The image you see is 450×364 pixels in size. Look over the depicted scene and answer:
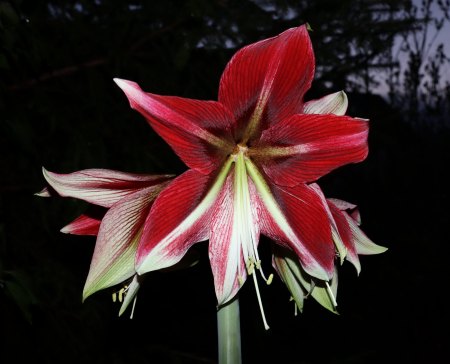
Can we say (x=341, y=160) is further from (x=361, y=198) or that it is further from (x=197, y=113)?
(x=361, y=198)

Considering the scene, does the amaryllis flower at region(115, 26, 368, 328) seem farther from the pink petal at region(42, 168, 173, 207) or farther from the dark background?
the dark background

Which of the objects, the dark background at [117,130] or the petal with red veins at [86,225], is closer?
the petal with red veins at [86,225]

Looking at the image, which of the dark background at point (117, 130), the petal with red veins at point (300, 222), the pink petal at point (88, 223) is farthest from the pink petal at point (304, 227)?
the dark background at point (117, 130)

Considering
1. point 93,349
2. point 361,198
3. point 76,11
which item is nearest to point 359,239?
point 93,349

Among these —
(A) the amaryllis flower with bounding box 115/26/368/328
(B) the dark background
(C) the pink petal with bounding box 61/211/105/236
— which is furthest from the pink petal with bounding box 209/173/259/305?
(B) the dark background

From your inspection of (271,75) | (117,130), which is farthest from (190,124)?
(117,130)

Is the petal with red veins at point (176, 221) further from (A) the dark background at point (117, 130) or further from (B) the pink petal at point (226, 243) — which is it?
(A) the dark background at point (117, 130)
